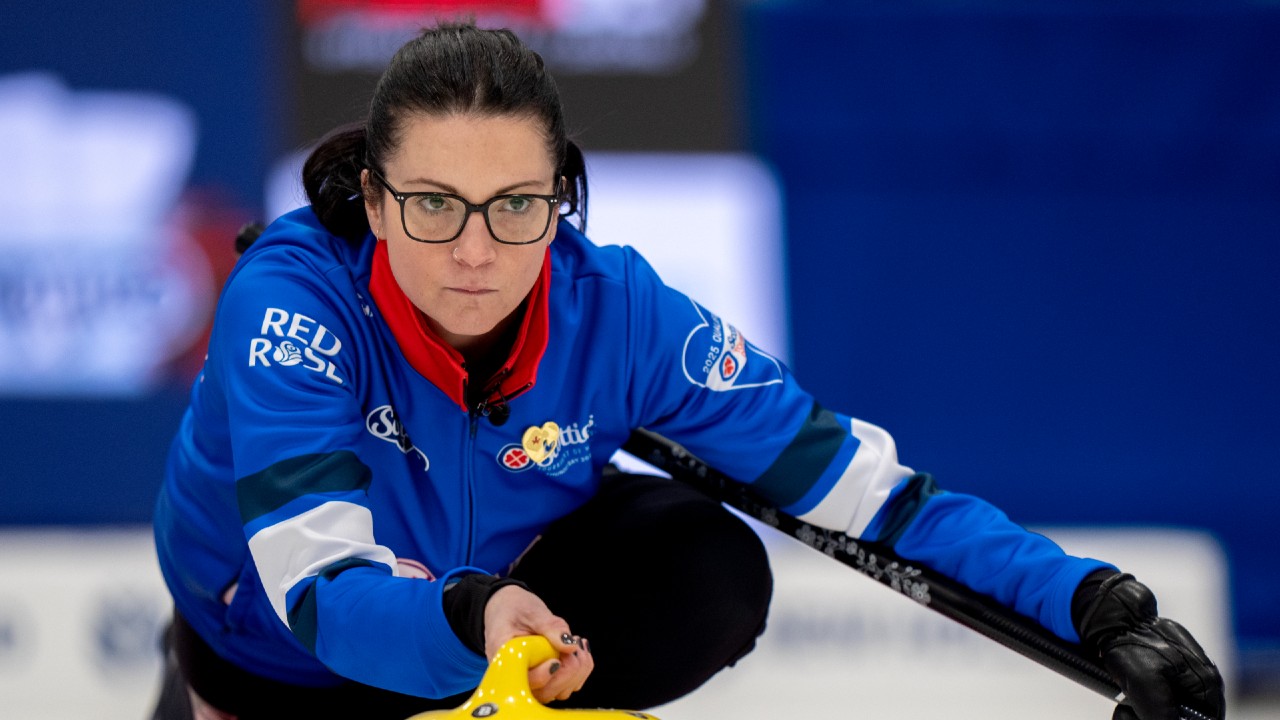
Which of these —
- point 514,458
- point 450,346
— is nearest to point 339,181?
point 450,346

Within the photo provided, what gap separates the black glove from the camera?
126 cm

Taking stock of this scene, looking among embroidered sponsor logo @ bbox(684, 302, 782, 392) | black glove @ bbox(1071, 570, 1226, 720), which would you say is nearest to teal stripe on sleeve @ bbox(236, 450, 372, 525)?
embroidered sponsor logo @ bbox(684, 302, 782, 392)

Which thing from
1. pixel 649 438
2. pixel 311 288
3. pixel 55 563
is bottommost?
pixel 55 563

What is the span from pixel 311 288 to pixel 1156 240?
228 cm

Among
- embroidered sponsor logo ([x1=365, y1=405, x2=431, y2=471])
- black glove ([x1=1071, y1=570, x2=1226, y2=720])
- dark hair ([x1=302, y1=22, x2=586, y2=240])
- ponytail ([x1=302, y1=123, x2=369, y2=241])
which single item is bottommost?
black glove ([x1=1071, y1=570, x2=1226, y2=720])

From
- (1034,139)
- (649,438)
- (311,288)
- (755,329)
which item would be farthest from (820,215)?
(311,288)

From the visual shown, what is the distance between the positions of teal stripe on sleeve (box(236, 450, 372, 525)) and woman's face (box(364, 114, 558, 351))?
0.17m

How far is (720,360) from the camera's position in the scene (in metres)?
1.43

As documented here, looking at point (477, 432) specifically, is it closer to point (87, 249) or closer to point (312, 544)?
point (312, 544)

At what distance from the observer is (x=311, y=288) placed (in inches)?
50.8

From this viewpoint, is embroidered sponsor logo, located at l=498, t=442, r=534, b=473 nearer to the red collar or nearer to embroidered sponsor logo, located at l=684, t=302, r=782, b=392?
the red collar

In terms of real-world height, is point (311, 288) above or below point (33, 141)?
above

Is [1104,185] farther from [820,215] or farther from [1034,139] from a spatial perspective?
[820,215]

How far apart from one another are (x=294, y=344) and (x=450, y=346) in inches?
6.4
